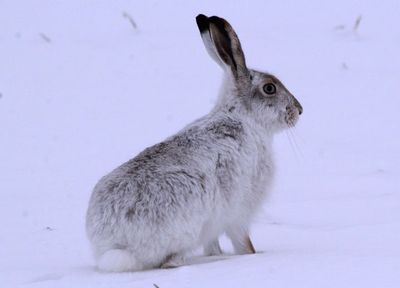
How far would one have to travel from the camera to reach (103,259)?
4.79 m

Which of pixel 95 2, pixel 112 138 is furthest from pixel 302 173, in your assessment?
pixel 95 2

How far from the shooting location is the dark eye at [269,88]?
19.0 feet

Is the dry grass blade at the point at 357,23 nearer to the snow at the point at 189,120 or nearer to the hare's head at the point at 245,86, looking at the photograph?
the snow at the point at 189,120

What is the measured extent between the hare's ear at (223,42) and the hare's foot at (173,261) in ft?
4.56

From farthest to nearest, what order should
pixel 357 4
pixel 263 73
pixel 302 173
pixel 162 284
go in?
1. pixel 357 4
2. pixel 302 173
3. pixel 263 73
4. pixel 162 284

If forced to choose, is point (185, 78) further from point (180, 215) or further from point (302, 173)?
point (180, 215)

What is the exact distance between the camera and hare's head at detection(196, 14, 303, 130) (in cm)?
572

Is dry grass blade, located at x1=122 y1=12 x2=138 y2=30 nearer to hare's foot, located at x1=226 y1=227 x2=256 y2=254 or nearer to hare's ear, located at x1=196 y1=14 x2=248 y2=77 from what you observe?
hare's ear, located at x1=196 y1=14 x2=248 y2=77

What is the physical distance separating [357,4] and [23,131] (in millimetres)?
4408

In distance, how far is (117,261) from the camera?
4.76m

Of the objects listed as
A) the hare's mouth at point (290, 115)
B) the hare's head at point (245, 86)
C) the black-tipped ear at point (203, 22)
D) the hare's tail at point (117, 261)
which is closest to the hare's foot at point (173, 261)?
the hare's tail at point (117, 261)

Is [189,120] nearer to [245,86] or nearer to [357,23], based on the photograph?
[357,23]

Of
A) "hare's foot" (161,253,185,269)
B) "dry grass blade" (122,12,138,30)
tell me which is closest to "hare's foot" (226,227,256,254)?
"hare's foot" (161,253,185,269)

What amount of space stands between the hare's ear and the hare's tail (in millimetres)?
1559
